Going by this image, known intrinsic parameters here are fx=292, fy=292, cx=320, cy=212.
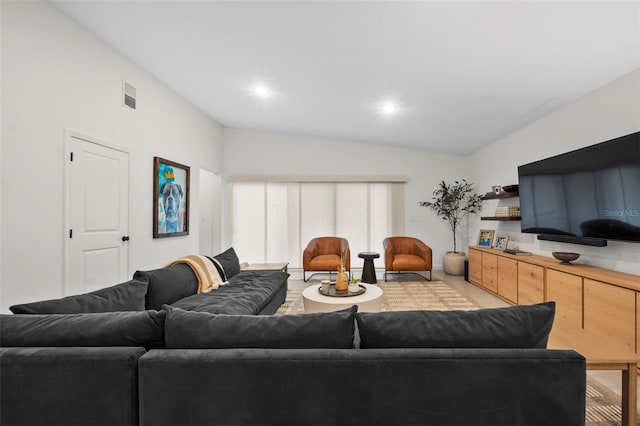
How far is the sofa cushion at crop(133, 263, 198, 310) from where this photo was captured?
2.26 metres

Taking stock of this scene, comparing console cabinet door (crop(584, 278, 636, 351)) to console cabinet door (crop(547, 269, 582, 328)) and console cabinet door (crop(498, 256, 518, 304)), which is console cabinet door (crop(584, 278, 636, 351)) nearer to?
console cabinet door (crop(547, 269, 582, 328))

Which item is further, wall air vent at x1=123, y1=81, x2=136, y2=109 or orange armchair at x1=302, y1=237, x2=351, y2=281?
orange armchair at x1=302, y1=237, x2=351, y2=281

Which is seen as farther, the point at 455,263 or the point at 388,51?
the point at 455,263

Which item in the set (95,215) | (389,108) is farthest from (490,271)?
(95,215)

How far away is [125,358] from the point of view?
3.56 ft

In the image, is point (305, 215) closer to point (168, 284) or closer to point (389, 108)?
point (389, 108)

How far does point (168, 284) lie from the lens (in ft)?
7.99

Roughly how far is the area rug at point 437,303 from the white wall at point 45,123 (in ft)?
7.39

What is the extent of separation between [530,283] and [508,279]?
0.48 m

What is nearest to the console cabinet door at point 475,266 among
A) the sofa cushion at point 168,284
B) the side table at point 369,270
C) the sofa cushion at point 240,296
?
the side table at point 369,270

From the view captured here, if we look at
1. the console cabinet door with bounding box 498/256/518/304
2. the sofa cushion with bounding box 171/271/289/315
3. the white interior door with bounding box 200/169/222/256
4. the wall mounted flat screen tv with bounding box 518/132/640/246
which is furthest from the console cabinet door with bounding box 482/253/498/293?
the white interior door with bounding box 200/169/222/256

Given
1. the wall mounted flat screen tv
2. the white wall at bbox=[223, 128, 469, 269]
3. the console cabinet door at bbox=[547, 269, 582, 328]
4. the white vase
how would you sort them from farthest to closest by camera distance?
the white wall at bbox=[223, 128, 469, 269]
the white vase
the console cabinet door at bbox=[547, 269, 582, 328]
the wall mounted flat screen tv

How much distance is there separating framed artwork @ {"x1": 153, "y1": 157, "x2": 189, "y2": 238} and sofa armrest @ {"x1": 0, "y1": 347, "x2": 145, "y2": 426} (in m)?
3.04

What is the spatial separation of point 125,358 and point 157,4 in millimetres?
2794
